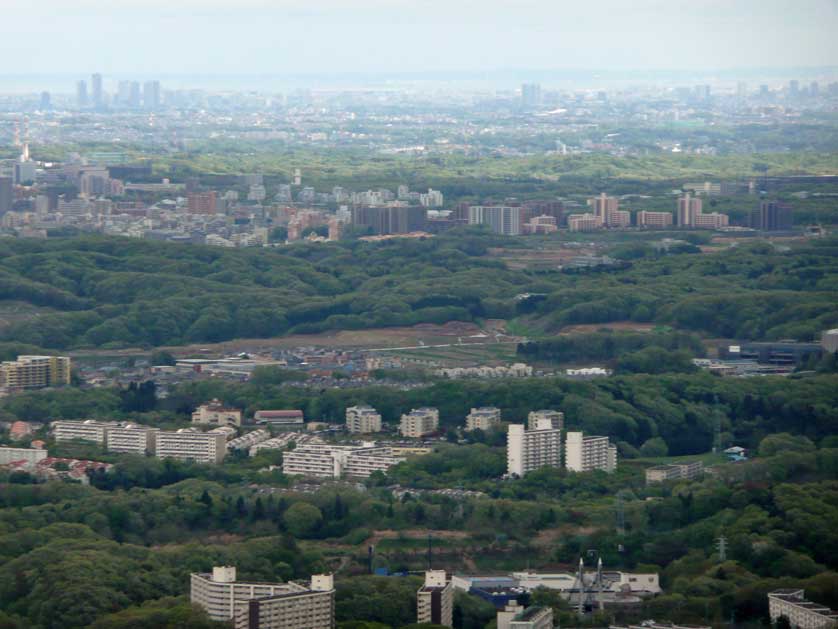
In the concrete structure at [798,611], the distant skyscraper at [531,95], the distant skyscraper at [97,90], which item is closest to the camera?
the concrete structure at [798,611]

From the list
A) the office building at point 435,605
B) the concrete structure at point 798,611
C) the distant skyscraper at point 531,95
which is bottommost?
the distant skyscraper at point 531,95

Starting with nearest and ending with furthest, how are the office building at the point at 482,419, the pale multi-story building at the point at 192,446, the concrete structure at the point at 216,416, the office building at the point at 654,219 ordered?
1. the pale multi-story building at the point at 192,446
2. the office building at the point at 482,419
3. the concrete structure at the point at 216,416
4. the office building at the point at 654,219

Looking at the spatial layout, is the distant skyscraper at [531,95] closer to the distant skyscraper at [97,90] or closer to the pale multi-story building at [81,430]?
the distant skyscraper at [97,90]

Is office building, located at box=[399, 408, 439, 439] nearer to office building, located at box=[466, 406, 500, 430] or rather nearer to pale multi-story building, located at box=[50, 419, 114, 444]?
office building, located at box=[466, 406, 500, 430]

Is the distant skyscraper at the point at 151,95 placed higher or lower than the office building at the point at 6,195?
lower

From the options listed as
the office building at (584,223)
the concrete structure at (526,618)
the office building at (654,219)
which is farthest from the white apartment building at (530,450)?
the office building at (654,219)

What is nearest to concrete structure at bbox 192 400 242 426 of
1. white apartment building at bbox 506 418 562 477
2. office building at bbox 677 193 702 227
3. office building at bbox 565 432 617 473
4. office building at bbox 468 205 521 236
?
white apartment building at bbox 506 418 562 477

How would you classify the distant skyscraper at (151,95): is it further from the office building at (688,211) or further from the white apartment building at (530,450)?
the white apartment building at (530,450)

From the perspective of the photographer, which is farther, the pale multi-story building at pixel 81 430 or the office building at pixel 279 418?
the office building at pixel 279 418
